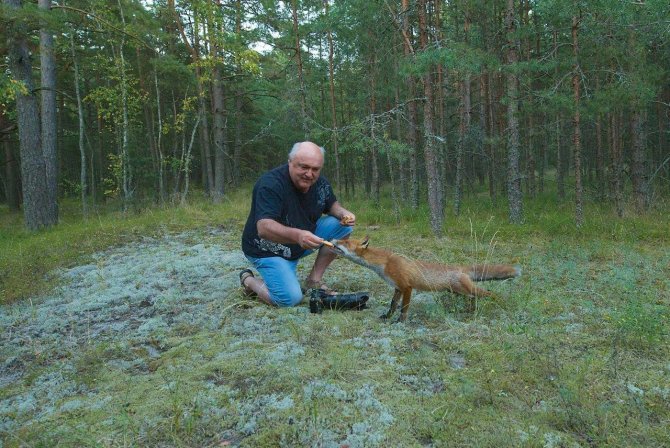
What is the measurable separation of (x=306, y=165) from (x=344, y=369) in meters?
2.04

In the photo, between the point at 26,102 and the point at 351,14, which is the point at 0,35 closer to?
the point at 26,102

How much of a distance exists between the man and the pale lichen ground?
Answer: 268 millimetres

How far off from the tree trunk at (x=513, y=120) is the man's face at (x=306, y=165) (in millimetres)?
6690

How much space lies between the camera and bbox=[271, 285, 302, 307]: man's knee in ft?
13.6

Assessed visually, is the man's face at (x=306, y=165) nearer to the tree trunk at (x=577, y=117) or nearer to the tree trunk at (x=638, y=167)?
the tree trunk at (x=577, y=117)

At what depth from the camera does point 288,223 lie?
4.39 metres

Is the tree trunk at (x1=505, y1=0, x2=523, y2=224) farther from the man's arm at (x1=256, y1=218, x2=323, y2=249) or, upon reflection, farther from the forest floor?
the man's arm at (x1=256, y1=218, x2=323, y2=249)

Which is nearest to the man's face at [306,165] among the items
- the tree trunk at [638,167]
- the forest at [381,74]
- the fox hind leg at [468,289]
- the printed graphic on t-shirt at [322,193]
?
the printed graphic on t-shirt at [322,193]

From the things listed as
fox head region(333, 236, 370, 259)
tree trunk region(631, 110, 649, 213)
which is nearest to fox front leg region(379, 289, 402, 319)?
fox head region(333, 236, 370, 259)

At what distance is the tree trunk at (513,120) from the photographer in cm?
937

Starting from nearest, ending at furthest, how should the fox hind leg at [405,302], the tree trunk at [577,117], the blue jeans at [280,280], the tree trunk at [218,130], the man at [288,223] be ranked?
the fox hind leg at [405,302]
the man at [288,223]
the blue jeans at [280,280]
the tree trunk at [577,117]
the tree trunk at [218,130]

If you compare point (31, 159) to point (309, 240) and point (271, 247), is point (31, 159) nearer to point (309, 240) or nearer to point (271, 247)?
point (271, 247)

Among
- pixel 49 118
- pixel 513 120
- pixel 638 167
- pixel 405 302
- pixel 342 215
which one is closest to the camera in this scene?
pixel 405 302

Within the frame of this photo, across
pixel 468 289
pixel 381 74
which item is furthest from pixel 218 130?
pixel 468 289
